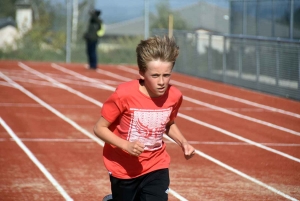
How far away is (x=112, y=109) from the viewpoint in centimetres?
525

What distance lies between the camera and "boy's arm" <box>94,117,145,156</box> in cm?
479

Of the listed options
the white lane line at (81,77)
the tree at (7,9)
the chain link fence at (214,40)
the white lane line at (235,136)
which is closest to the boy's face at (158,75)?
the white lane line at (235,136)

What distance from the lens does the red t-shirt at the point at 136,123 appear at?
5254 millimetres

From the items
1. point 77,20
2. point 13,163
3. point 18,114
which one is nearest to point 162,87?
point 13,163

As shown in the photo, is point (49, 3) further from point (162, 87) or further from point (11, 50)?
point (162, 87)

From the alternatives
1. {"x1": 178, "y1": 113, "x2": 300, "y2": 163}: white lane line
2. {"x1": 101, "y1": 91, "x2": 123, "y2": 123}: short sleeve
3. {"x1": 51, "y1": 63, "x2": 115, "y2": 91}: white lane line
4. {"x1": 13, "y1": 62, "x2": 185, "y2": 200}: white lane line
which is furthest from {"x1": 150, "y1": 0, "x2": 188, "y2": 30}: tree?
{"x1": 101, "y1": 91, "x2": 123, "y2": 123}: short sleeve

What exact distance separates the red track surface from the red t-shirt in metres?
2.83

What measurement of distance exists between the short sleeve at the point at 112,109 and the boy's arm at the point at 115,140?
41 millimetres

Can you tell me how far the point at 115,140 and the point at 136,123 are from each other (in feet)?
0.93

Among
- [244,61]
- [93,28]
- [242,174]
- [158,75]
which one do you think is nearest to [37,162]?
[242,174]

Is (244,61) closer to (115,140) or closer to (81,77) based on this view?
(81,77)

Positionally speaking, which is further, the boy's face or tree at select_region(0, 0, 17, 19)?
tree at select_region(0, 0, 17, 19)

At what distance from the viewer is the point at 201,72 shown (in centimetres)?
2478

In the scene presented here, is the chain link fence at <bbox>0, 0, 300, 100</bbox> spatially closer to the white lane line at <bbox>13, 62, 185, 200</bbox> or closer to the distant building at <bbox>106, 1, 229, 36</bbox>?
the distant building at <bbox>106, 1, 229, 36</bbox>
